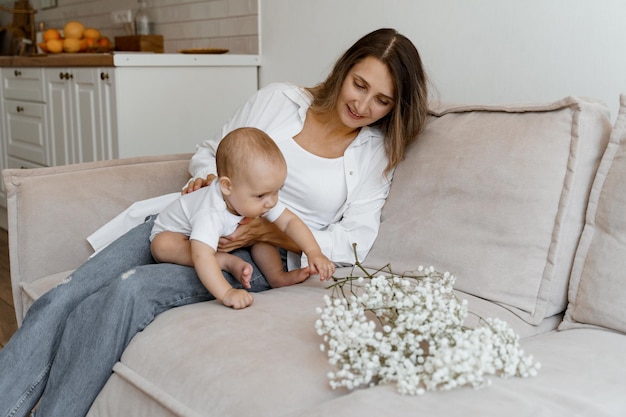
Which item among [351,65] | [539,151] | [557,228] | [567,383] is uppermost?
[351,65]

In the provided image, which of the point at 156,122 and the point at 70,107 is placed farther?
the point at 70,107

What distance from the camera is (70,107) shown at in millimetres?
3504

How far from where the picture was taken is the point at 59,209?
82.4 inches

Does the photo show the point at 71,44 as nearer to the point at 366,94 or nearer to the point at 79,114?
the point at 79,114

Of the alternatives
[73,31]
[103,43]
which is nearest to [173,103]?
[103,43]

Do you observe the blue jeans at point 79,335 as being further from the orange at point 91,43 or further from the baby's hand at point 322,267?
the orange at point 91,43

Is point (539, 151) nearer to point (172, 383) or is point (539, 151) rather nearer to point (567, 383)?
point (567, 383)

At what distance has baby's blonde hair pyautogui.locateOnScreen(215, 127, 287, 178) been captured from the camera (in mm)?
1645

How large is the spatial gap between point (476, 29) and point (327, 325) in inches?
57.2

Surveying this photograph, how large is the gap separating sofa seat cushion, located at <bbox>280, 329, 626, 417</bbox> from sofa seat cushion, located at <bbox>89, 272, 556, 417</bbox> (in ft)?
0.30

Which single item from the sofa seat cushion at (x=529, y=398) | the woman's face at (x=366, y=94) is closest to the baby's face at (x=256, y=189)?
the woman's face at (x=366, y=94)

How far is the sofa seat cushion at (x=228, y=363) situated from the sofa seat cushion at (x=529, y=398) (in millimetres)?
91

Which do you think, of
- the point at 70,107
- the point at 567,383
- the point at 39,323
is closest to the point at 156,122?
the point at 70,107

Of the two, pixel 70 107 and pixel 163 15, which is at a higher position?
pixel 163 15
